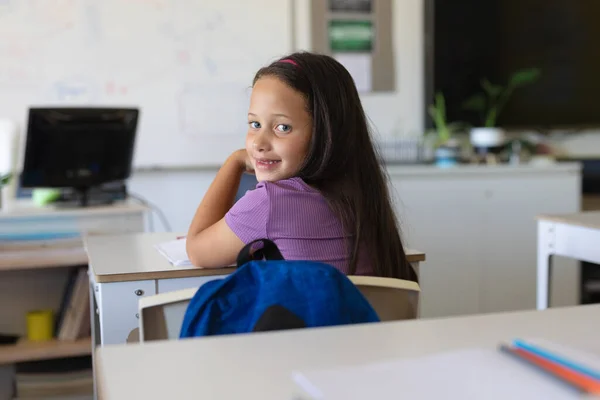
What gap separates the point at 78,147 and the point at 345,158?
1596 mm

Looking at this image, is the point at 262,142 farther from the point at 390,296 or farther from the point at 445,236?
the point at 445,236

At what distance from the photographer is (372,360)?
80 centimetres

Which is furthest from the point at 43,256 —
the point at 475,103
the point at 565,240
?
the point at 475,103

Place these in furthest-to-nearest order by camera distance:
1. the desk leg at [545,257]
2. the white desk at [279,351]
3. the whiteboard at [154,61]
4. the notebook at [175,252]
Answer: the whiteboard at [154,61] → the desk leg at [545,257] → the notebook at [175,252] → the white desk at [279,351]

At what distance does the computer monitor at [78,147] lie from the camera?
9.04 feet

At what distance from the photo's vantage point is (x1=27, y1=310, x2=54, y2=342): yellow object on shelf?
2.74m

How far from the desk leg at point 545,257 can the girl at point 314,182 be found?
1039 mm

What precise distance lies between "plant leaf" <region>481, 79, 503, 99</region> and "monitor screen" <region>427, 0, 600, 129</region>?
30 millimetres

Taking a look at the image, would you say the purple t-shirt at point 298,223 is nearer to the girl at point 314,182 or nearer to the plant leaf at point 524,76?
the girl at point 314,182

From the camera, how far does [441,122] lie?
4082 mm

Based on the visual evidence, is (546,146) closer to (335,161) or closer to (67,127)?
(67,127)

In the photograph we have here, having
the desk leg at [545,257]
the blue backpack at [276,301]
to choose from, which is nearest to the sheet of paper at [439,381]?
the blue backpack at [276,301]

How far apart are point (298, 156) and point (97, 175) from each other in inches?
60.4

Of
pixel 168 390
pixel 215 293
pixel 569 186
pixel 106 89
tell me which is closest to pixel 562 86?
pixel 569 186
